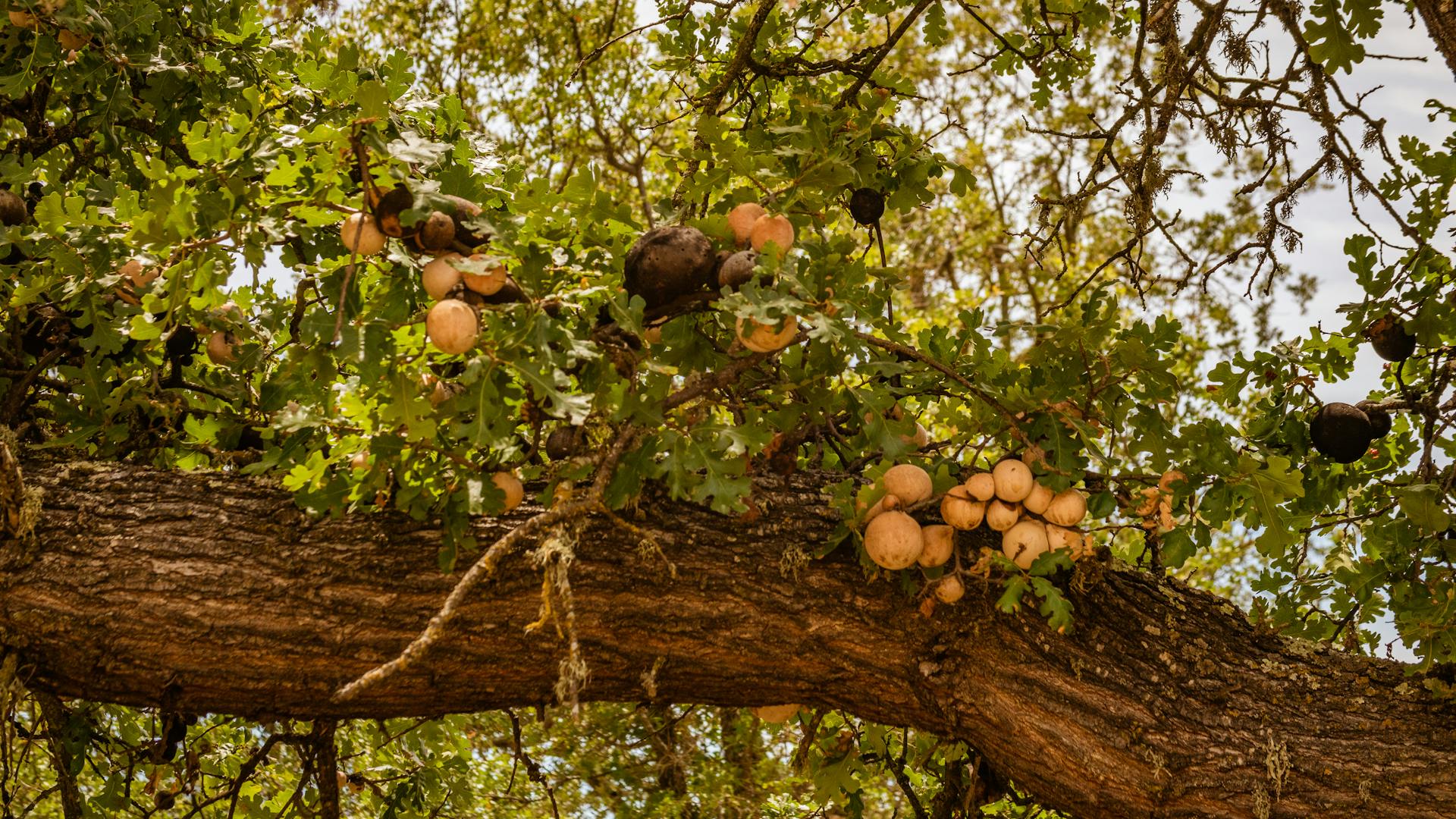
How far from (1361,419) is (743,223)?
4.84 feet

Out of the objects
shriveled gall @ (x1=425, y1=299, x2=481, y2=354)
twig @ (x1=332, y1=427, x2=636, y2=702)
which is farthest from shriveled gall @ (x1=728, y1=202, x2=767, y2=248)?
shriveled gall @ (x1=425, y1=299, x2=481, y2=354)

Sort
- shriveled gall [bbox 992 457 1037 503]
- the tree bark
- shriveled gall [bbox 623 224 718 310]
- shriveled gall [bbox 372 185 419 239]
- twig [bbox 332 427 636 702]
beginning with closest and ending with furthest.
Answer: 1. twig [bbox 332 427 636 702]
2. shriveled gall [bbox 372 185 419 239]
3. shriveled gall [bbox 623 224 718 310]
4. shriveled gall [bbox 992 457 1037 503]
5. the tree bark

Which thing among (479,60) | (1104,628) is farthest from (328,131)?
(479,60)

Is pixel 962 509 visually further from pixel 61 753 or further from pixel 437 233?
pixel 61 753

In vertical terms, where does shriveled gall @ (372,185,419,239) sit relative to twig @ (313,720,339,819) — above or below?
above

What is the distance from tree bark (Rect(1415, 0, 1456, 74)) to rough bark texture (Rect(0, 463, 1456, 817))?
1.31m

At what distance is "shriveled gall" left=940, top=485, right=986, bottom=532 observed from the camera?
2219mm

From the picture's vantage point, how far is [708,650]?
2334 millimetres

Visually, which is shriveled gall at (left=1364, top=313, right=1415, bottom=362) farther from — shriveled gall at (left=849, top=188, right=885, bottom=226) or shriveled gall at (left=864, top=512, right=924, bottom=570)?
shriveled gall at (left=864, top=512, right=924, bottom=570)

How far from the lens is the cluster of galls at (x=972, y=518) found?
2.20 metres

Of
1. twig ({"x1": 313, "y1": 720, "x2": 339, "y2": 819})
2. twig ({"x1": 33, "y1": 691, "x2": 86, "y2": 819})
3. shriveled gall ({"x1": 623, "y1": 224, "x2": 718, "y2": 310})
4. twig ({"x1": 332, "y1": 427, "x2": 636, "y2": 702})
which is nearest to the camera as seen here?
twig ({"x1": 332, "y1": 427, "x2": 636, "y2": 702})

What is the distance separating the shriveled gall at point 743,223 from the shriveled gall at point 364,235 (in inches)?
25.4

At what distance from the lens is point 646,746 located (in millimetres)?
5570

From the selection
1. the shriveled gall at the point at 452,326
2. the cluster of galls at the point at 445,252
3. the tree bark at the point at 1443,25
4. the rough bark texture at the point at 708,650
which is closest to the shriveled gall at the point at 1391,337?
the tree bark at the point at 1443,25
